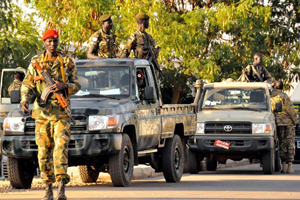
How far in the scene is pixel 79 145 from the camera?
12758 mm

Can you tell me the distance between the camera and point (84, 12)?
29766mm

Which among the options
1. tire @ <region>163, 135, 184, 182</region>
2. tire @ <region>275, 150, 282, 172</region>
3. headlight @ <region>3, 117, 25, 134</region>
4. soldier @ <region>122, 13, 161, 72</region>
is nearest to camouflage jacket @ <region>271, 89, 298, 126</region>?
tire @ <region>275, 150, 282, 172</region>

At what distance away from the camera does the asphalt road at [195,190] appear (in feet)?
39.9

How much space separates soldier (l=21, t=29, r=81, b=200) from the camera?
10.8 meters

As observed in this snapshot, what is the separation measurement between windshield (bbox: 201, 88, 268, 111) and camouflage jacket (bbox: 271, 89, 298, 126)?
390 millimetres

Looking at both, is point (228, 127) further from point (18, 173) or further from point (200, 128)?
point (18, 173)

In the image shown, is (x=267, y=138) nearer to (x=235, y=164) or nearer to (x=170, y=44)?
(x=235, y=164)

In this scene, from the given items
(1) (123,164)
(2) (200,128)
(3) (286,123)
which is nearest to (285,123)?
(3) (286,123)

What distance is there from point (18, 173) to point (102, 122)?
1.46 meters

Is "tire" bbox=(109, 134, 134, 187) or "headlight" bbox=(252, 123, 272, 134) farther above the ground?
"headlight" bbox=(252, 123, 272, 134)

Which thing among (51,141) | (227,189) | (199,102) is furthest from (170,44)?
(51,141)

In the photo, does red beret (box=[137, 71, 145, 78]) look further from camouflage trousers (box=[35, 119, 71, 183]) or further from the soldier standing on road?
the soldier standing on road

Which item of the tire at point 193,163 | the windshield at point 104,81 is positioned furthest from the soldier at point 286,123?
the windshield at point 104,81

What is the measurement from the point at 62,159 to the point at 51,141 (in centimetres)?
38
